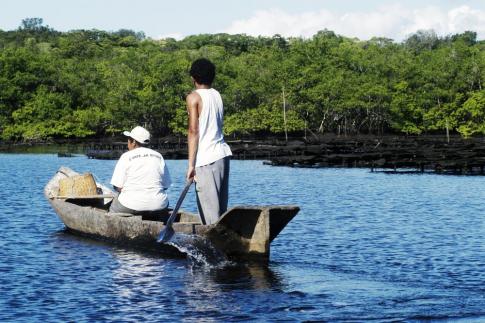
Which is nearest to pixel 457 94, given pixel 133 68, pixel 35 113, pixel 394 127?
pixel 394 127

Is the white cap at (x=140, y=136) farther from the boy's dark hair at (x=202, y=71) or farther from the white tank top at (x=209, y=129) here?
the boy's dark hair at (x=202, y=71)

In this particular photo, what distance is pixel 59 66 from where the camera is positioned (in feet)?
319

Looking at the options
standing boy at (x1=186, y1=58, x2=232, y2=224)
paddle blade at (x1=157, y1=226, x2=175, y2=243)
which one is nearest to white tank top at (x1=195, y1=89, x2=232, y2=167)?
standing boy at (x1=186, y1=58, x2=232, y2=224)

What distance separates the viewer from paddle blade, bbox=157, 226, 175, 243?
12016 mm

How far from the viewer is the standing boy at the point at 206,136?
1115 cm

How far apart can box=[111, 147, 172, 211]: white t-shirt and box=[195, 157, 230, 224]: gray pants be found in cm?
181

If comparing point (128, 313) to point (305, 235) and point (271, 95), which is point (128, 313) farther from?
point (271, 95)

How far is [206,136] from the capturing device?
443 inches

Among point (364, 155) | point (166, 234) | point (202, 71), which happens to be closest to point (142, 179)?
point (166, 234)

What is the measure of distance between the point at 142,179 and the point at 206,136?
2333mm

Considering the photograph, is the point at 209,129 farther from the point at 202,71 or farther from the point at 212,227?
the point at 212,227

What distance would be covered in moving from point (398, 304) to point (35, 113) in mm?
81408

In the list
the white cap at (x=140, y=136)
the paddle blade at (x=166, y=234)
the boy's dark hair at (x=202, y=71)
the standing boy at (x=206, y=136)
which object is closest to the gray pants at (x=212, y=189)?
the standing boy at (x=206, y=136)

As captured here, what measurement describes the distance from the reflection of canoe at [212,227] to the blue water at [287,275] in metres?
0.22
